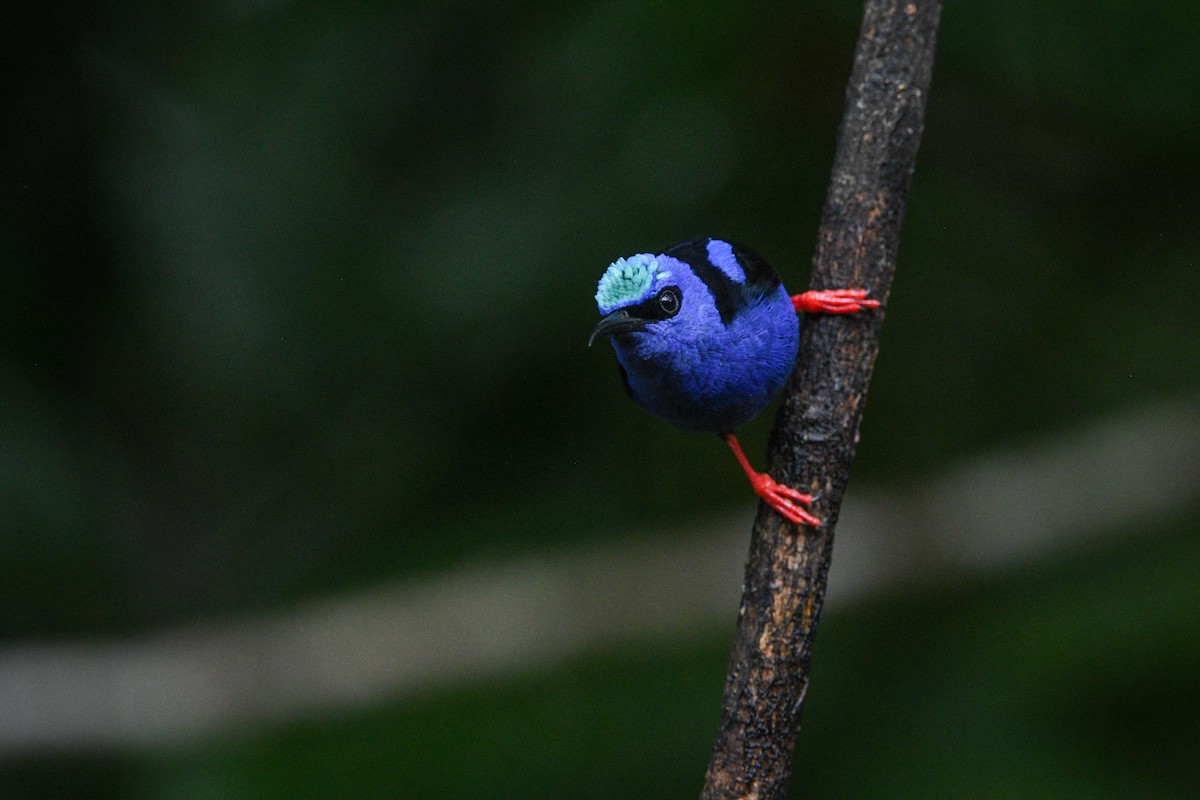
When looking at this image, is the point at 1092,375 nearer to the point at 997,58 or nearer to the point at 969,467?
the point at 969,467

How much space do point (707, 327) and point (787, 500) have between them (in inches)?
20.2

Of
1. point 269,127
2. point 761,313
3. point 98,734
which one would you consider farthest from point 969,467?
point 98,734

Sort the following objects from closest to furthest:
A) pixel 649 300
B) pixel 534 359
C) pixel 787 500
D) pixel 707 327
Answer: pixel 787 500, pixel 649 300, pixel 707 327, pixel 534 359

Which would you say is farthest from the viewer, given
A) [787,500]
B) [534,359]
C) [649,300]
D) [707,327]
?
[534,359]

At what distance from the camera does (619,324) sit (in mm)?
2945

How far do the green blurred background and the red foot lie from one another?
1.53 metres

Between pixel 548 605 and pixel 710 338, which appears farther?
pixel 548 605

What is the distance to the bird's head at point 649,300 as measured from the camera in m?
2.96

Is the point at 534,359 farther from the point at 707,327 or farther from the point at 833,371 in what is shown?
the point at 833,371

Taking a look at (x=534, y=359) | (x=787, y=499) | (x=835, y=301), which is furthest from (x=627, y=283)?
(x=534, y=359)

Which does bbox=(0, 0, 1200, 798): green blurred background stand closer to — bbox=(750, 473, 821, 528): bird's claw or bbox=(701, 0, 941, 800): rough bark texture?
bbox=(701, 0, 941, 800): rough bark texture

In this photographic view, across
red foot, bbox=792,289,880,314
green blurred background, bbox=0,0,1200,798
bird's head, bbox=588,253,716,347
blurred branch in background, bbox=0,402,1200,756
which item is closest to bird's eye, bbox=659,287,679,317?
bird's head, bbox=588,253,716,347

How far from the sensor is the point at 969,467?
5.42 m

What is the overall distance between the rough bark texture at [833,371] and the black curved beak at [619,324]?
434 millimetres
